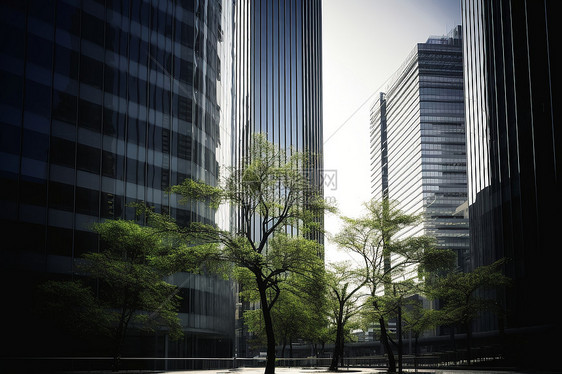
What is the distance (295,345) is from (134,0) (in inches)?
4944

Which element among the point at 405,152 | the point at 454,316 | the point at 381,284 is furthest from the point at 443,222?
the point at 381,284

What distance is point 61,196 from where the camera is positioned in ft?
134

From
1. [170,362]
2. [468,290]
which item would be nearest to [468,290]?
[468,290]

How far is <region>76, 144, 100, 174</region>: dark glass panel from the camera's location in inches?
1662

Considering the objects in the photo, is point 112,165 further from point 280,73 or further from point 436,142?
point 436,142

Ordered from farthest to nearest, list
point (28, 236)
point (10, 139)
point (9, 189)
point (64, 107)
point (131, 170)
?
point (131, 170)
point (64, 107)
point (28, 236)
point (10, 139)
point (9, 189)

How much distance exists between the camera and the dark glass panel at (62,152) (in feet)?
133

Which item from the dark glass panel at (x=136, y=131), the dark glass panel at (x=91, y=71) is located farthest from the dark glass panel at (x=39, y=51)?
the dark glass panel at (x=136, y=131)

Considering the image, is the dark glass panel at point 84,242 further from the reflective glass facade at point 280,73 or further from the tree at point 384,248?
the reflective glass facade at point 280,73

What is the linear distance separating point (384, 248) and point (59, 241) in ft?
79.0

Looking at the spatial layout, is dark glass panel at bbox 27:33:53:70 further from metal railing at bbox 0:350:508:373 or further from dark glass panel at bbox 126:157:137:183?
metal railing at bbox 0:350:508:373

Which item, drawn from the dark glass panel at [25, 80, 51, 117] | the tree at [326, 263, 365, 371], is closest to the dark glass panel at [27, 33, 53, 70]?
the dark glass panel at [25, 80, 51, 117]

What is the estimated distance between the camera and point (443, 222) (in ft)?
541

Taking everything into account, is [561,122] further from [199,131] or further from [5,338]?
[5,338]
